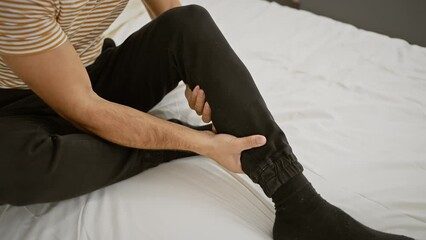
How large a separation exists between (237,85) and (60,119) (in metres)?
0.42

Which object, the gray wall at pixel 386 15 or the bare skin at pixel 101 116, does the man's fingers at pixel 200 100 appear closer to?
the bare skin at pixel 101 116

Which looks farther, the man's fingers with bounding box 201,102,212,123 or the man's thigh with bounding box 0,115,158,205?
the man's fingers with bounding box 201,102,212,123

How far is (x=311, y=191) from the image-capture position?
661mm

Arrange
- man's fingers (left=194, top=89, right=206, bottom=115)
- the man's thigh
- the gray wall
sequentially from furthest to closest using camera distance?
the gray wall → man's fingers (left=194, top=89, right=206, bottom=115) → the man's thigh

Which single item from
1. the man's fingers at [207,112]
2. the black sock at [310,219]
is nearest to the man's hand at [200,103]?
the man's fingers at [207,112]

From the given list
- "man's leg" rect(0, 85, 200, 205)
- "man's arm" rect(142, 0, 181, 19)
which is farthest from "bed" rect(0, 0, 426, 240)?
"man's arm" rect(142, 0, 181, 19)

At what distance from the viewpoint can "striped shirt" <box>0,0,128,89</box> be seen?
617mm

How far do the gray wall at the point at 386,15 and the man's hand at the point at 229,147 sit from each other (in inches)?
48.9

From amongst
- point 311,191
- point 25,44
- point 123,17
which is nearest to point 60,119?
point 25,44

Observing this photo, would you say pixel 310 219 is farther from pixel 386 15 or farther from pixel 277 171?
pixel 386 15

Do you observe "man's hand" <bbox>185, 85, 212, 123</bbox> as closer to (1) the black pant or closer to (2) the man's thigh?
(1) the black pant

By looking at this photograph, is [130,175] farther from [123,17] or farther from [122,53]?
[123,17]

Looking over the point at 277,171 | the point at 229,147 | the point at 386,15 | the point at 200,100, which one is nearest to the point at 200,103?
the point at 200,100

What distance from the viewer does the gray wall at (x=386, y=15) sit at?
1487 mm
